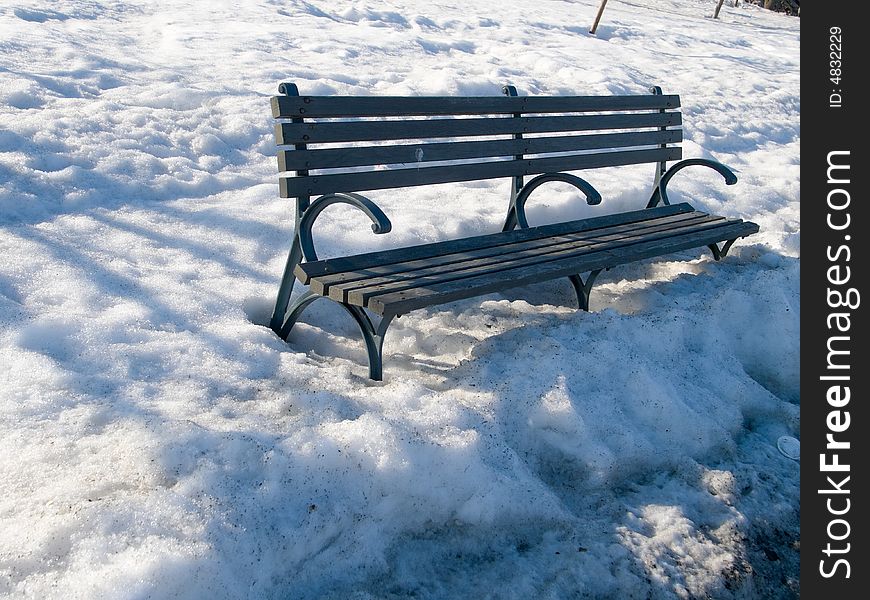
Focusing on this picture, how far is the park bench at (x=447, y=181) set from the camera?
3.04m

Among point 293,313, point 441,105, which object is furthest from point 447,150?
point 293,313

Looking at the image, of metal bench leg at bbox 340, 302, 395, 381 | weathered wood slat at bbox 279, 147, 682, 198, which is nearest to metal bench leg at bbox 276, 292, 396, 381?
metal bench leg at bbox 340, 302, 395, 381

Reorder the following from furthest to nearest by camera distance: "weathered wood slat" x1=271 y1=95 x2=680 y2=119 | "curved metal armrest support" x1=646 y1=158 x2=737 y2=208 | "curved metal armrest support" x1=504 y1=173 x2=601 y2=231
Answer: "curved metal armrest support" x1=646 y1=158 x2=737 y2=208
"curved metal armrest support" x1=504 y1=173 x2=601 y2=231
"weathered wood slat" x1=271 y1=95 x2=680 y2=119

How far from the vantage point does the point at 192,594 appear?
199 centimetres

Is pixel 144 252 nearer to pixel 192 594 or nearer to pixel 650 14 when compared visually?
pixel 192 594

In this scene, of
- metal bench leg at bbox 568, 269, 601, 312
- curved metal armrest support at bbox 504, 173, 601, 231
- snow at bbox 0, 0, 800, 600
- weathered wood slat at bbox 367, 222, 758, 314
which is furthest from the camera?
curved metal armrest support at bbox 504, 173, 601, 231

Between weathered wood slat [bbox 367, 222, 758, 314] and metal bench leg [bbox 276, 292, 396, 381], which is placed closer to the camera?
weathered wood slat [bbox 367, 222, 758, 314]

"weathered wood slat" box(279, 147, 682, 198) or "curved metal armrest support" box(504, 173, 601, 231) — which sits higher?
"weathered wood slat" box(279, 147, 682, 198)

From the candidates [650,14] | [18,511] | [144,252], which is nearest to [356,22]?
[144,252]

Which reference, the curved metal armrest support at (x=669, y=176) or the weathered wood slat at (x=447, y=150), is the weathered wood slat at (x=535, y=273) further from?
the weathered wood slat at (x=447, y=150)

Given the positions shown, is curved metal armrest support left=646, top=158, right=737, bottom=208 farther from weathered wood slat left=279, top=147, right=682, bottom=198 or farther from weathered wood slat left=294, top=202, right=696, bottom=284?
weathered wood slat left=294, top=202, right=696, bottom=284

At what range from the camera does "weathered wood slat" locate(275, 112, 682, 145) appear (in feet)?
10.8

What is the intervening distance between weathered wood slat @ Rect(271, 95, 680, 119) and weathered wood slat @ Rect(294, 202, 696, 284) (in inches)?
24.0
